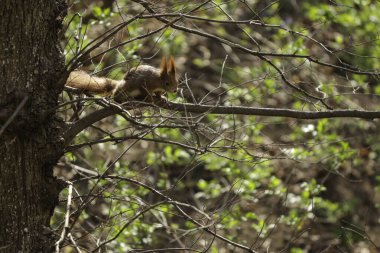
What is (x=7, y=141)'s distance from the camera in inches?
110

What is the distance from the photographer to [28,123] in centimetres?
281

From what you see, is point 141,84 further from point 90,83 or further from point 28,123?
point 28,123

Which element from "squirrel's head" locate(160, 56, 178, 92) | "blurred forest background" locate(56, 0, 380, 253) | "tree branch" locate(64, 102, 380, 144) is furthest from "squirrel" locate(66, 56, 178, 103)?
"tree branch" locate(64, 102, 380, 144)

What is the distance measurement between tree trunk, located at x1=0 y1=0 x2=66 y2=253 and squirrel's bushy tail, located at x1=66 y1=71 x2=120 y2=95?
1.76ft

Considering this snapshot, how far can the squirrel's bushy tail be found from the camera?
3.64 metres

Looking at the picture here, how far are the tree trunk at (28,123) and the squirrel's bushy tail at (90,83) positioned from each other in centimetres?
54

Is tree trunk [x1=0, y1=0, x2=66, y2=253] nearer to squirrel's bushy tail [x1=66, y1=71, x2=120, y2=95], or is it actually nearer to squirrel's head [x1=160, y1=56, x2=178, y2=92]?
squirrel's bushy tail [x1=66, y1=71, x2=120, y2=95]

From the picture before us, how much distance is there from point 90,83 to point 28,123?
1.06 metres

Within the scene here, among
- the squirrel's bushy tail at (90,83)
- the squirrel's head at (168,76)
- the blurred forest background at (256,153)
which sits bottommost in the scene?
the blurred forest background at (256,153)

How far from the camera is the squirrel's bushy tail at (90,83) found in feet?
11.9

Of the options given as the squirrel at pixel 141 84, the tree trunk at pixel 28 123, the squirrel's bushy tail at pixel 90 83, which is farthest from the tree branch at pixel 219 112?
the squirrel at pixel 141 84

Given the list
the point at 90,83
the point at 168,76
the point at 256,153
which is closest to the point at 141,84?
the point at 168,76

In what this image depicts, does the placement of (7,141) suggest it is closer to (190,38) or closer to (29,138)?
(29,138)

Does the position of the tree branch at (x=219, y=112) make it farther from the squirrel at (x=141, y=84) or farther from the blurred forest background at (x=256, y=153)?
the blurred forest background at (x=256, y=153)
